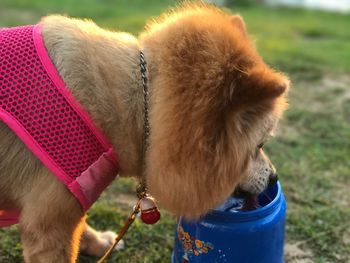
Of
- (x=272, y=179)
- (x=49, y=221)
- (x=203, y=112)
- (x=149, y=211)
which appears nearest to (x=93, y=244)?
(x=149, y=211)

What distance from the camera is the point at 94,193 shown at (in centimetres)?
226

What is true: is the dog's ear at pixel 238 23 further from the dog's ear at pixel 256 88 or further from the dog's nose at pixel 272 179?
the dog's nose at pixel 272 179

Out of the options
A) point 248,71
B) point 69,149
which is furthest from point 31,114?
point 248,71

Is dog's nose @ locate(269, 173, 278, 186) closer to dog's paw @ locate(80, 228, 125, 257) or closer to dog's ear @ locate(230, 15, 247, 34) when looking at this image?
dog's ear @ locate(230, 15, 247, 34)

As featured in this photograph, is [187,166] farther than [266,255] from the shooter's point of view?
No

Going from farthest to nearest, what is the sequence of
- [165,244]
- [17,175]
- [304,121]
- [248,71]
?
[304,121]
[165,244]
[17,175]
[248,71]

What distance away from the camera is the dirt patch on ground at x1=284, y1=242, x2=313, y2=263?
306 centimetres

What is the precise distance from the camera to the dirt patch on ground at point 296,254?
10.0ft

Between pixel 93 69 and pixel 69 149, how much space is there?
0.38 m

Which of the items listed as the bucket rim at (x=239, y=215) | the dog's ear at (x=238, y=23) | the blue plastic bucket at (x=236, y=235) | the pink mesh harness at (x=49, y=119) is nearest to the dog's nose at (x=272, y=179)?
the blue plastic bucket at (x=236, y=235)

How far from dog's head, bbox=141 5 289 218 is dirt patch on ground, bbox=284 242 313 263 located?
1.09 meters

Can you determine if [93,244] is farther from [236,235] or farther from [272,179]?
[272,179]

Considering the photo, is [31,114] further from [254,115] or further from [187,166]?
[254,115]

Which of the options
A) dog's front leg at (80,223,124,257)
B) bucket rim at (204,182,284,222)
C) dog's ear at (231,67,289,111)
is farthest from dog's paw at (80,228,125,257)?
dog's ear at (231,67,289,111)
